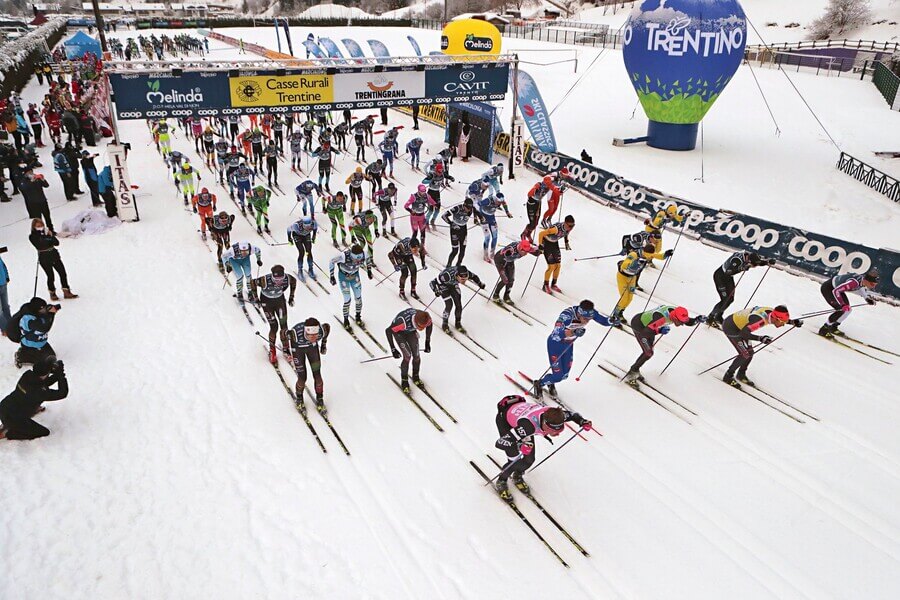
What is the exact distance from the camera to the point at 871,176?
19.7m

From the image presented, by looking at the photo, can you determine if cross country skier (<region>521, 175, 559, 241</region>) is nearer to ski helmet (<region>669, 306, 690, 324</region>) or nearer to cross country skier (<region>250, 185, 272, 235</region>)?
ski helmet (<region>669, 306, 690, 324</region>)

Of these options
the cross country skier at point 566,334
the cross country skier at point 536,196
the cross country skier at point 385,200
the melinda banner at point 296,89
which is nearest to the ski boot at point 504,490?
the cross country skier at point 566,334

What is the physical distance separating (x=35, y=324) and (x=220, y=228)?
15.3 ft

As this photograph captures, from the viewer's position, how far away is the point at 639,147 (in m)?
24.6

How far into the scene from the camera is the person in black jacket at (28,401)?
297 inches

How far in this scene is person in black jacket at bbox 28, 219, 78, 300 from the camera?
11031 mm

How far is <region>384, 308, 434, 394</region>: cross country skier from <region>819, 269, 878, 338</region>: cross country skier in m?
7.53

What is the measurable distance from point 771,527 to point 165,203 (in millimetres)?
18372

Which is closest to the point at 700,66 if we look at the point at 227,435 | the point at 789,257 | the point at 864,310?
the point at 789,257

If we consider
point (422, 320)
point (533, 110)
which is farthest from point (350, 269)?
point (533, 110)

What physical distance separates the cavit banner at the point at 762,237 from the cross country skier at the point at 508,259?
5819mm

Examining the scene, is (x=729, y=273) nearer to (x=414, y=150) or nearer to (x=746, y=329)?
(x=746, y=329)

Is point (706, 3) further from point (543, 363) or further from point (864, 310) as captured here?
point (543, 363)

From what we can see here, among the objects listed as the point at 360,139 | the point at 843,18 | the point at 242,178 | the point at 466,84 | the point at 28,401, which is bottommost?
the point at 28,401
